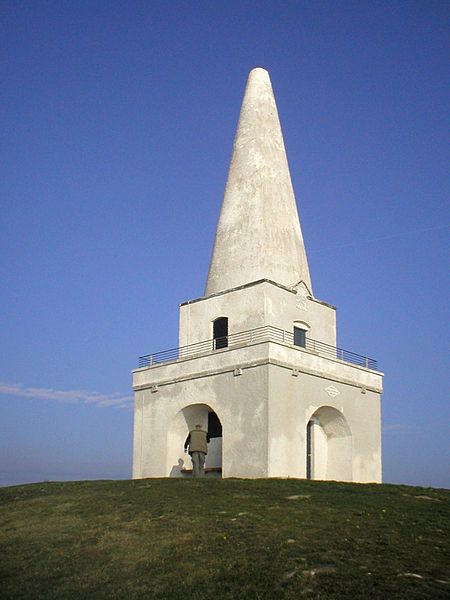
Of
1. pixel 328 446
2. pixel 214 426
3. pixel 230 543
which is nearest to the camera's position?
pixel 230 543

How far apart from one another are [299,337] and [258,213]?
5011mm

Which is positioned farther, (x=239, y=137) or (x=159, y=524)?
(x=239, y=137)

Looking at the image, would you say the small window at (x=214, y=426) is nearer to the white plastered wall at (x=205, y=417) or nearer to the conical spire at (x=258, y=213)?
the white plastered wall at (x=205, y=417)

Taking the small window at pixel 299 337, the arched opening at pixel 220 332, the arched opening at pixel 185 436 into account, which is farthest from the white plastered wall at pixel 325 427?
the arched opening at pixel 220 332

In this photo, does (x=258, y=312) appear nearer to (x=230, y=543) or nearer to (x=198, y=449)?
(x=198, y=449)

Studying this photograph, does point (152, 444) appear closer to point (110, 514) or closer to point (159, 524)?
point (110, 514)

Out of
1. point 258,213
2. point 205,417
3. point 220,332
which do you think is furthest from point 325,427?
point 258,213

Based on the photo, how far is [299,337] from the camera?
91.9 ft

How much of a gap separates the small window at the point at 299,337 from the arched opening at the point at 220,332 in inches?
104

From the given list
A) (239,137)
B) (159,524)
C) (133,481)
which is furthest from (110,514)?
(239,137)

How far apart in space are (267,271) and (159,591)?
662 inches

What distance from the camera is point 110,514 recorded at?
1797cm

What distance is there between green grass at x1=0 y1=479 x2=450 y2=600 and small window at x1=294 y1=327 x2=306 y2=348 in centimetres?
770

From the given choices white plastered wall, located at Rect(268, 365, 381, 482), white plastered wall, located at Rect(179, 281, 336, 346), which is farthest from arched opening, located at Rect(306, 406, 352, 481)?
white plastered wall, located at Rect(179, 281, 336, 346)
